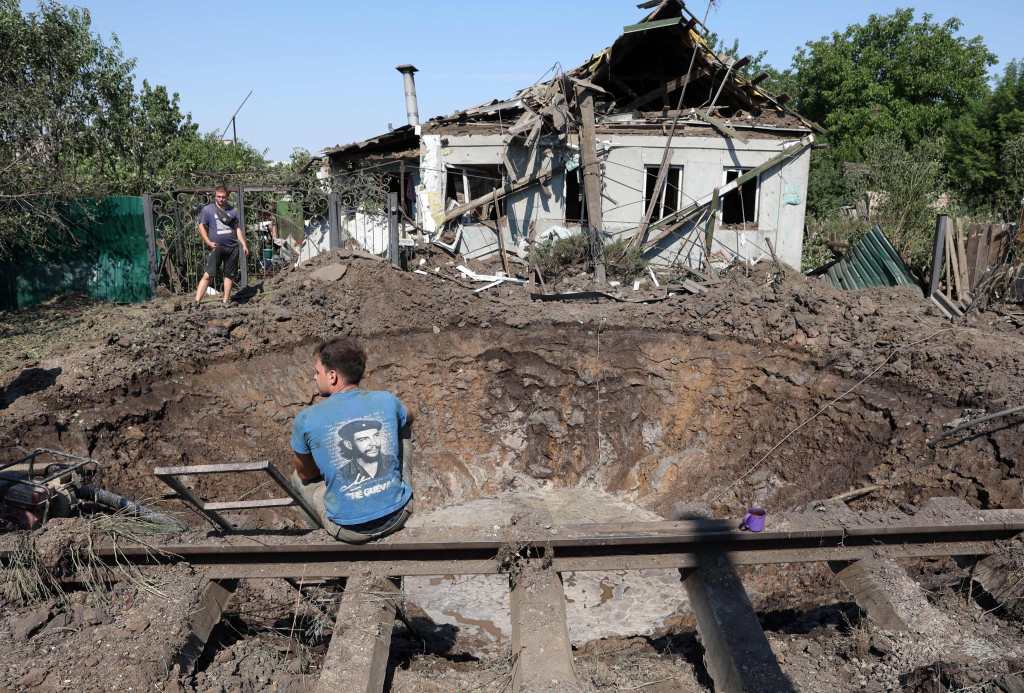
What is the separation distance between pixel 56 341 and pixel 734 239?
1230cm

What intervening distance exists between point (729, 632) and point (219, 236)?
30.5 feet

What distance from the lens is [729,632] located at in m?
3.76

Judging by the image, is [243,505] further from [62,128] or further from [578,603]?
[62,128]

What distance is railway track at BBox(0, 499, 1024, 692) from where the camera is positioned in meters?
3.75

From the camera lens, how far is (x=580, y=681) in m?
3.54

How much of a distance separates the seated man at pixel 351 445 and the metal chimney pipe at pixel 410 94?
44.1 feet

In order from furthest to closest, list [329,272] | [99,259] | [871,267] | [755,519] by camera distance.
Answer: [871,267] < [99,259] < [329,272] < [755,519]

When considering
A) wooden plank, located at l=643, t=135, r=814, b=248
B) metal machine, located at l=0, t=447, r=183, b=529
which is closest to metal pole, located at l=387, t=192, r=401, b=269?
wooden plank, located at l=643, t=135, r=814, b=248

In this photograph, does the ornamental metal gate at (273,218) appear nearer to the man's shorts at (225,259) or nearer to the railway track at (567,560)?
the man's shorts at (225,259)

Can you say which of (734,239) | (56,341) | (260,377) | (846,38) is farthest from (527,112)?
(846,38)

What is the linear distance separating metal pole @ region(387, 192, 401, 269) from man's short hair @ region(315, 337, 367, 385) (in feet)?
30.3

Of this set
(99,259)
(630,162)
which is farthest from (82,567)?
(630,162)

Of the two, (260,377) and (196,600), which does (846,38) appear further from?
(196,600)

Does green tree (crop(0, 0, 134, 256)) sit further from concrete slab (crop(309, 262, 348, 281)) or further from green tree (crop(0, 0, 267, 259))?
concrete slab (crop(309, 262, 348, 281))
